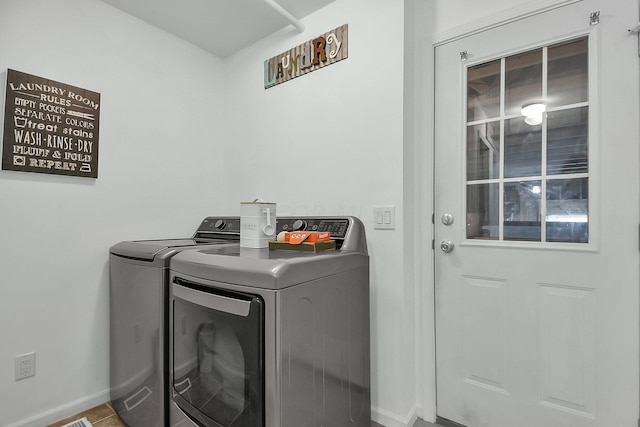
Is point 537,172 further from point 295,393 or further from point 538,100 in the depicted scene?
point 295,393

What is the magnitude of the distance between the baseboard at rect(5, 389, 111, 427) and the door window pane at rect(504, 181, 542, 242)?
8.21ft

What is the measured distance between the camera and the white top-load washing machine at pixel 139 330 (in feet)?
4.69

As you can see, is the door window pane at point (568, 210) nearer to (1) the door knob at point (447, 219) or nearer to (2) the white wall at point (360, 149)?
(1) the door knob at point (447, 219)

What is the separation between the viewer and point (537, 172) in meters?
1.43

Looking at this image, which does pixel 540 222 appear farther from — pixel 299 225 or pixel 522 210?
pixel 299 225

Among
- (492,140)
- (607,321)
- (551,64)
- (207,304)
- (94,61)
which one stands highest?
(94,61)

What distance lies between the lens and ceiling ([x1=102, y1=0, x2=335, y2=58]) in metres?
1.93

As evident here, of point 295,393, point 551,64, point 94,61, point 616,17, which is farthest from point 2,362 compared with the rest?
point 616,17

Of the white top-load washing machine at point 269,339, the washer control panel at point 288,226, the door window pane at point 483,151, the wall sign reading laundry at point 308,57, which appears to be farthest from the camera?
the wall sign reading laundry at point 308,57

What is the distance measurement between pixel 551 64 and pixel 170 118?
235 cm

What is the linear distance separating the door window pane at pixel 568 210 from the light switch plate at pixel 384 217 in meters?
0.70

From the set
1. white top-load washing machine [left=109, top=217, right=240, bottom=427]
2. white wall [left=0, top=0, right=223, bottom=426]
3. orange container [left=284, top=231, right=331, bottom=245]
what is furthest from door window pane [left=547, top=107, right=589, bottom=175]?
white wall [left=0, top=0, right=223, bottom=426]

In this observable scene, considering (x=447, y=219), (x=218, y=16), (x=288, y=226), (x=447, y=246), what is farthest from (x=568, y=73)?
(x=218, y=16)

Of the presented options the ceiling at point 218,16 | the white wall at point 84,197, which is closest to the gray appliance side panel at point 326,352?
the white wall at point 84,197
